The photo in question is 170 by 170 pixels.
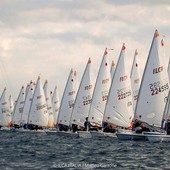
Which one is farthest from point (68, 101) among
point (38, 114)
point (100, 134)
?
point (100, 134)

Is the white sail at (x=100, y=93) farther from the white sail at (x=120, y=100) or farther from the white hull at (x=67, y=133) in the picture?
the white sail at (x=120, y=100)

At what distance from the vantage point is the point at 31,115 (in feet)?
270

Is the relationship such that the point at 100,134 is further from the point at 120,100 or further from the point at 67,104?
the point at 67,104

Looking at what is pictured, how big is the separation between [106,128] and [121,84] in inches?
215

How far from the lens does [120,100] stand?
188ft

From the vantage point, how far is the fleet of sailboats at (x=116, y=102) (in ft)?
162

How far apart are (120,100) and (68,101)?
16277 mm

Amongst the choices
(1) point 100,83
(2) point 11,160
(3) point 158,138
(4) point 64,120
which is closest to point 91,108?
(1) point 100,83

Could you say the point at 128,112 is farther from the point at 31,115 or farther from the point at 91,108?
the point at 31,115

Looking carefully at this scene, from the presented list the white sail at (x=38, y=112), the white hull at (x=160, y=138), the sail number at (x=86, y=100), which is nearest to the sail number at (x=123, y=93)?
the sail number at (x=86, y=100)

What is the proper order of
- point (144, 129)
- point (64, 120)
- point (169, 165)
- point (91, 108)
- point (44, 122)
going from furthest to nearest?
point (44, 122) < point (64, 120) < point (91, 108) < point (144, 129) < point (169, 165)

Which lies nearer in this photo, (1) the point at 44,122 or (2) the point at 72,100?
(2) the point at 72,100

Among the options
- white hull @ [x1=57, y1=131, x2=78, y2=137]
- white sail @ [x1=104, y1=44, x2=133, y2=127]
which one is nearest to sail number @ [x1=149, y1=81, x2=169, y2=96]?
white sail @ [x1=104, y1=44, x2=133, y2=127]

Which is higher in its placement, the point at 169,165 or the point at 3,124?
the point at 3,124
